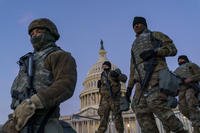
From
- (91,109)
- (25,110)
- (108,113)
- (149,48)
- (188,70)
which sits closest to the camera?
(25,110)

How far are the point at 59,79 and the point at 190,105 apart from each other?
19.5 ft

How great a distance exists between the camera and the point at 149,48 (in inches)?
221

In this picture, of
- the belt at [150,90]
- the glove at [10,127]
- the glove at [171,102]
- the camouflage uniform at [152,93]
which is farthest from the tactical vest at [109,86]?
the glove at [10,127]

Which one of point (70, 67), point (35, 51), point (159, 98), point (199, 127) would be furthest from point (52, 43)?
point (199, 127)

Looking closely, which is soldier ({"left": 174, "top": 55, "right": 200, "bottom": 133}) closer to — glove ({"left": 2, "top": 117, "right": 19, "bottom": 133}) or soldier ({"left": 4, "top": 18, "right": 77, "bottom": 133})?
soldier ({"left": 4, "top": 18, "right": 77, "bottom": 133})

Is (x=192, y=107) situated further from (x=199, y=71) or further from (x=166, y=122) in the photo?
(x=166, y=122)

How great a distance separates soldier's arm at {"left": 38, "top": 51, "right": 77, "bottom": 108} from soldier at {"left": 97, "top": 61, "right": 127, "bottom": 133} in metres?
5.74

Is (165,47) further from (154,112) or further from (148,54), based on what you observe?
(154,112)

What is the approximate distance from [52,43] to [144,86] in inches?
97.4

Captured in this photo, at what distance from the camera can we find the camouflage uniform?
495cm

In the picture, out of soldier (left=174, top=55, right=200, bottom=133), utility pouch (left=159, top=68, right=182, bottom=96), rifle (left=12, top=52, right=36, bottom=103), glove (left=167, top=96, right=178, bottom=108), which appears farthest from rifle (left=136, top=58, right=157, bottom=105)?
soldier (left=174, top=55, right=200, bottom=133)

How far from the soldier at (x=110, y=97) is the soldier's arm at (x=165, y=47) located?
343cm

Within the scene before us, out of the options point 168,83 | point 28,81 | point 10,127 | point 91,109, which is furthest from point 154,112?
point 91,109

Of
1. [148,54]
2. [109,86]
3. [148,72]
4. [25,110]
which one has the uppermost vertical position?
[109,86]
